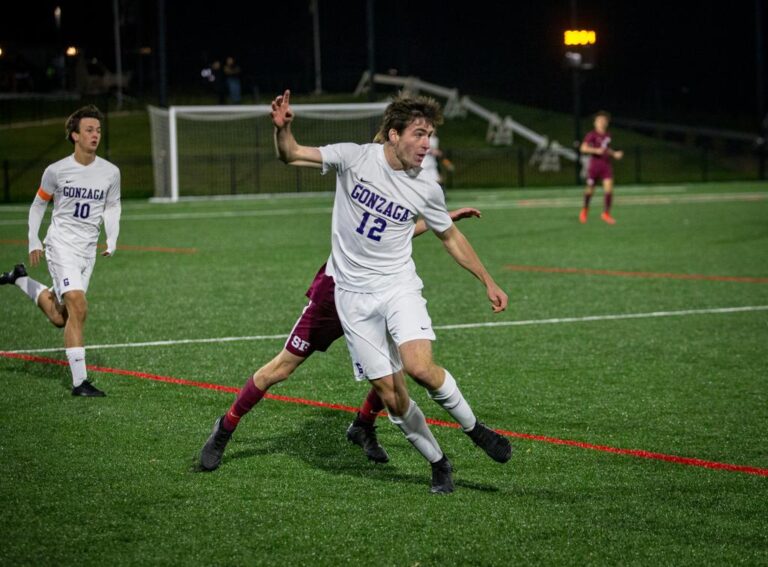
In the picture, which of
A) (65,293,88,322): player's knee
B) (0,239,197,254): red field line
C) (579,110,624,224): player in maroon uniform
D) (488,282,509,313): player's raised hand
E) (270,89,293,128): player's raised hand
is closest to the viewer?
(270,89,293,128): player's raised hand

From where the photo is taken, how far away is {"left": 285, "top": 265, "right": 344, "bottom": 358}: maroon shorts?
6.59 meters

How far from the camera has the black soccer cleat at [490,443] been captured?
6.34m

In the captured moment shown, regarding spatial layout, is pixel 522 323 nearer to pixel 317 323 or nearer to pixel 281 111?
pixel 317 323

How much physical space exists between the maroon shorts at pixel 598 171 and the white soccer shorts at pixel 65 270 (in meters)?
17.0

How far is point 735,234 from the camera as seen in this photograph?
2128 centimetres

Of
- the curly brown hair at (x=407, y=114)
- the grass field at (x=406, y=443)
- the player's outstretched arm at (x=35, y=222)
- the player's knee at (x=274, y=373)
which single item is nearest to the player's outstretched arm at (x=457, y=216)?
the curly brown hair at (x=407, y=114)

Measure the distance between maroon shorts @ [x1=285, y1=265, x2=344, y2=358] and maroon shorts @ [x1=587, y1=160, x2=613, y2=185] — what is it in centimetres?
1871

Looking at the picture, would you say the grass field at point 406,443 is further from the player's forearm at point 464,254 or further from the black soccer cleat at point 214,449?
the player's forearm at point 464,254

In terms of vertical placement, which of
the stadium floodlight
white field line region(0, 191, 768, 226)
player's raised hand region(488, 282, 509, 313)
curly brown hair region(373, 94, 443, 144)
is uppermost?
the stadium floodlight

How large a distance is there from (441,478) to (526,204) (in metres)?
24.5

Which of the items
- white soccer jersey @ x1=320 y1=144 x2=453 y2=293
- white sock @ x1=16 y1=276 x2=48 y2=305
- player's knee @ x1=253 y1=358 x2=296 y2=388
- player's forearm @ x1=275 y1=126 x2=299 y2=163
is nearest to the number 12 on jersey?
white soccer jersey @ x1=320 y1=144 x2=453 y2=293

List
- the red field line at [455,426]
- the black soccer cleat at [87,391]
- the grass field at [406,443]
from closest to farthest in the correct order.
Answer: the grass field at [406,443] → the red field line at [455,426] → the black soccer cleat at [87,391]

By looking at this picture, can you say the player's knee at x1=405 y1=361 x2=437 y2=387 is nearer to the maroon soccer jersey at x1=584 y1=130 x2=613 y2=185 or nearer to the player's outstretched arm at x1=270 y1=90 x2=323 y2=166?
the player's outstretched arm at x1=270 y1=90 x2=323 y2=166

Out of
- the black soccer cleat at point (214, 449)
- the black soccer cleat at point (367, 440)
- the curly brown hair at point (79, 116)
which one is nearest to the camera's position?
the black soccer cleat at point (214, 449)
